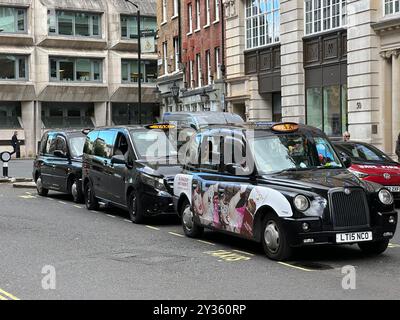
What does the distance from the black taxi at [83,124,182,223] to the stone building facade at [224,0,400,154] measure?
44.4ft

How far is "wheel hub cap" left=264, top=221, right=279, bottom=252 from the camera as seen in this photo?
9055 mm

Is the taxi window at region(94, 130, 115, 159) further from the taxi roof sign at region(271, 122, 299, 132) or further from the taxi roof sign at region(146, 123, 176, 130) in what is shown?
the taxi roof sign at region(271, 122, 299, 132)

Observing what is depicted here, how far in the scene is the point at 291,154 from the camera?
9.98m

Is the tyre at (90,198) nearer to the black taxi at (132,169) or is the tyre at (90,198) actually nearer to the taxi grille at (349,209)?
the black taxi at (132,169)

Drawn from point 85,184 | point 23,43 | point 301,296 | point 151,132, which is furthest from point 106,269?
point 23,43

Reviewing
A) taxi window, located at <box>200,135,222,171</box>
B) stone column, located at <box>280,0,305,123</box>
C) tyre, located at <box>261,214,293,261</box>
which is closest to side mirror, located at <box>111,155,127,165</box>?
taxi window, located at <box>200,135,222,171</box>

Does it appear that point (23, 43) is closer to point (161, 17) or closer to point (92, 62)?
point (92, 62)

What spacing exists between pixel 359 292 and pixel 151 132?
26.4 feet

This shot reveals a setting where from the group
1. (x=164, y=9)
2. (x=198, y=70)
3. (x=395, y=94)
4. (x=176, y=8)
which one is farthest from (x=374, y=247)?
(x=164, y=9)

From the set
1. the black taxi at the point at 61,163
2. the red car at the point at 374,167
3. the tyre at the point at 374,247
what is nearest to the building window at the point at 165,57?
the black taxi at the point at 61,163

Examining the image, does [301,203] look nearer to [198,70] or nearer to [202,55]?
[202,55]

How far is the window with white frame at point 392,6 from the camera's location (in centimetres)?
2497

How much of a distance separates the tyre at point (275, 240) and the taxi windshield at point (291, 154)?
827mm
